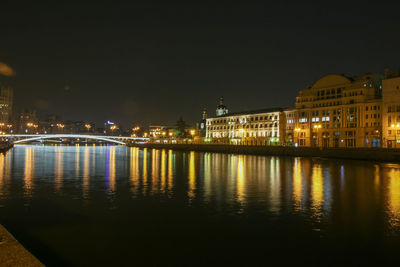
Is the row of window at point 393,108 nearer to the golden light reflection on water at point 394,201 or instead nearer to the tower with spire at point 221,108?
the golden light reflection on water at point 394,201

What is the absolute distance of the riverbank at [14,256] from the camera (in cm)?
753

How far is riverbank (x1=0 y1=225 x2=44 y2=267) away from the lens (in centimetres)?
753

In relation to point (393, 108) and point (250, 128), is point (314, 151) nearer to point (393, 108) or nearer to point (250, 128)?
point (393, 108)

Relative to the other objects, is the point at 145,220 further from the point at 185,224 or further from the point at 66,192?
the point at 66,192

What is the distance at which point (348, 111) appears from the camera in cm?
7969

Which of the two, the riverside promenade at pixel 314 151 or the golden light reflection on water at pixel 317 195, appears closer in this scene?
the golden light reflection on water at pixel 317 195

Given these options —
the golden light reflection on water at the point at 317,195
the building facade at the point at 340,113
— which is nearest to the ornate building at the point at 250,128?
the building facade at the point at 340,113

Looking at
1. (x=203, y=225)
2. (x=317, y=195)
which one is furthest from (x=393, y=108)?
(x=203, y=225)

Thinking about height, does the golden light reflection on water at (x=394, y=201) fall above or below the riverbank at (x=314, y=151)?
below

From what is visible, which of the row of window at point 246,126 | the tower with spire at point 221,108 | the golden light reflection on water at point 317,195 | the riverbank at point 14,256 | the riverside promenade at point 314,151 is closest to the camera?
the riverbank at point 14,256

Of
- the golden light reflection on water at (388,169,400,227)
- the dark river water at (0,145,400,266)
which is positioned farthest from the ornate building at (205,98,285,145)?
the dark river water at (0,145,400,266)

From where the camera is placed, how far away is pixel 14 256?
7891 millimetres

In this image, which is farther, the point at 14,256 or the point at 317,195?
the point at 317,195

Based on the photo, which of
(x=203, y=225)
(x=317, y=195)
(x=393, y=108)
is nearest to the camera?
(x=203, y=225)
